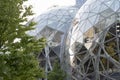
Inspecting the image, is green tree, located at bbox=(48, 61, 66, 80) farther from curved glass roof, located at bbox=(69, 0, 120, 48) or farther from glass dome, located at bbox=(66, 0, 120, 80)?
curved glass roof, located at bbox=(69, 0, 120, 48)

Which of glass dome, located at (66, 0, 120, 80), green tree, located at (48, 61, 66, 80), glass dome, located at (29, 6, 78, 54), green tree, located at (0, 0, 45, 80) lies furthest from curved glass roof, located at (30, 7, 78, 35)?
green tree, located at (0, 0, 45, 80)

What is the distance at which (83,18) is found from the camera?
82.0 ft

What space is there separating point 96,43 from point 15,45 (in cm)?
1107

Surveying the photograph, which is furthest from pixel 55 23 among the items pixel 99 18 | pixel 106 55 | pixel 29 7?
pixel 29 7

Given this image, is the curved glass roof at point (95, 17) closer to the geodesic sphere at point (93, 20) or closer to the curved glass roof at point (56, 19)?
the geodesic sphere at point (93, 20)

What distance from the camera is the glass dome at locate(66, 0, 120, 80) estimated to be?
2134 centimetres

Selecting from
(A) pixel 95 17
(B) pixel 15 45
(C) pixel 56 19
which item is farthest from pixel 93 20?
(B) pixel 15 45

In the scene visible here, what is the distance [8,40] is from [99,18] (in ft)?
40.9

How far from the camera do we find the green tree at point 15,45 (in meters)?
11.5

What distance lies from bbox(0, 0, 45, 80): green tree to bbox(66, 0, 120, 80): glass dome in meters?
9.79

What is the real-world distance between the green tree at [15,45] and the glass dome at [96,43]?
32.1 feet

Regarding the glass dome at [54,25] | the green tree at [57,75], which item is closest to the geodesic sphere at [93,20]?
the green tree at [57,75]

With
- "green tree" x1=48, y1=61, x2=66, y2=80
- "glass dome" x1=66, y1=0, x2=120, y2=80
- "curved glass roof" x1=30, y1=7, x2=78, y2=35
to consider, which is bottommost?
"green tree" x1=48, y1=61, x2=66, y2=80

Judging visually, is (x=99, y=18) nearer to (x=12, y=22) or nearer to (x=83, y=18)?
(x=83, y=18)
